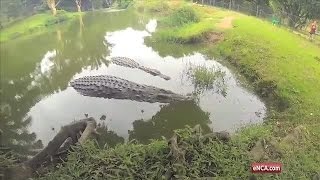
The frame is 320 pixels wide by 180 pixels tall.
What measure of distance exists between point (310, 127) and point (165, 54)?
6.98 metres

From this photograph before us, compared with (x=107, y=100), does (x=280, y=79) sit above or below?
above

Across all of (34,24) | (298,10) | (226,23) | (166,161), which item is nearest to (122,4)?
(226,23)

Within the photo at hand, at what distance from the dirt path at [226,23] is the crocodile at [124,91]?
516 centimetres

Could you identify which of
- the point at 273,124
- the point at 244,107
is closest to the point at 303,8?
the point at 244,107

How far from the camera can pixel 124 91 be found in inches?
367

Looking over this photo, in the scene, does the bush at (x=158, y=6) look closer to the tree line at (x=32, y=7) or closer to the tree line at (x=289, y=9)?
the tree line at (x=32, y=7)

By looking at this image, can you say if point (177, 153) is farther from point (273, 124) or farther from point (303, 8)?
point (303, 8)

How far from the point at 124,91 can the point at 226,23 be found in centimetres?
608

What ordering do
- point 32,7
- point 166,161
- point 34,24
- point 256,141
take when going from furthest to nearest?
point 32,7
point 34,24
point 256,141
point 166,161

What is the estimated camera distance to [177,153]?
5.54m

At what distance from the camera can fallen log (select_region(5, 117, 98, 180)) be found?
20.6 ft

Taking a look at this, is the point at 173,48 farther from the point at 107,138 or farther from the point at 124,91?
the point at 107,138

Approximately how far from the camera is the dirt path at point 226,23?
13766 millimetres

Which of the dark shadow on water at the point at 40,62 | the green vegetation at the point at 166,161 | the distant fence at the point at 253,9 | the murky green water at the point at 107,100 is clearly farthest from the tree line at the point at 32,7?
the green vegetation at the point at 166,161
